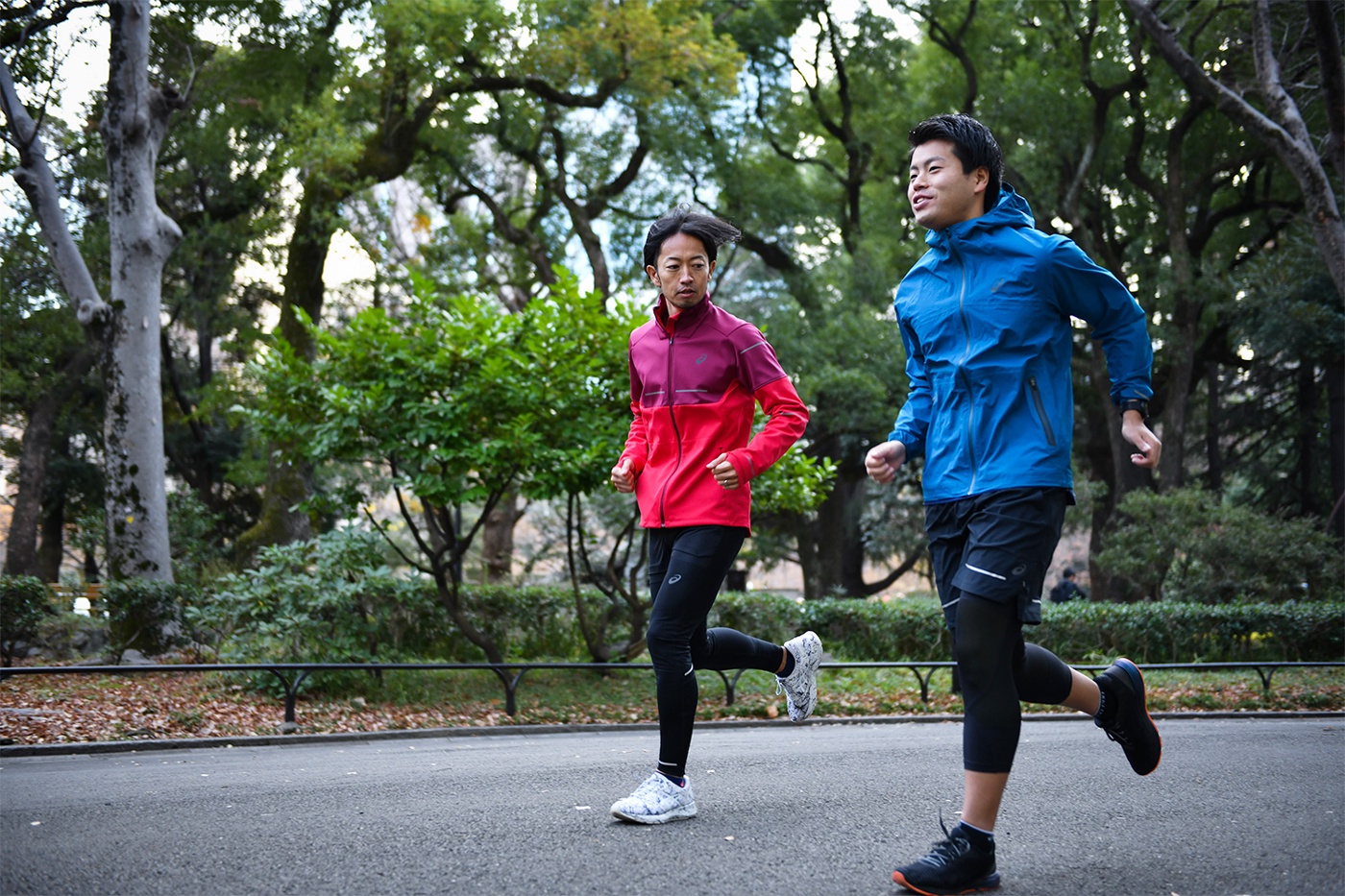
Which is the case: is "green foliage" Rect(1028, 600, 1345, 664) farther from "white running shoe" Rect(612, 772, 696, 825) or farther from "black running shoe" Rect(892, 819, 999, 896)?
"black running shoe" Rect(892, 819, 999, 896)

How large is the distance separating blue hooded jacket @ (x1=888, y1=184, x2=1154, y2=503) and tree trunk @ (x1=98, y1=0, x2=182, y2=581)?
38.0 feet

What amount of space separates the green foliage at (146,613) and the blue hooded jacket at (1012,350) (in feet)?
31.8

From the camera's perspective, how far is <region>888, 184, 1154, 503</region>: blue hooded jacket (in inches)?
120

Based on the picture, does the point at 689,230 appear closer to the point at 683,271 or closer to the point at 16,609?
the point at 683,271

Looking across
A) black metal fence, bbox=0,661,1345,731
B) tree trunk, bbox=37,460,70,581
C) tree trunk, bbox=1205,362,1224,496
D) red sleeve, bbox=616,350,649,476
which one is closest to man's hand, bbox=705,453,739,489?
red sleeve, bbox=616,350,649,476

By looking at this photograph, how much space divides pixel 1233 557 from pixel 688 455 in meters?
14.3

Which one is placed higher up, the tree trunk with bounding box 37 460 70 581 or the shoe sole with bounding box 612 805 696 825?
the tree trunk with bounding box 37 460 70 581

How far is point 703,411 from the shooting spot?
397 centimetres

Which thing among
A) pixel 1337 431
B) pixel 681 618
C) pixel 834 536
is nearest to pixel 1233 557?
pixel 1337 431

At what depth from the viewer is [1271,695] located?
10727 mm

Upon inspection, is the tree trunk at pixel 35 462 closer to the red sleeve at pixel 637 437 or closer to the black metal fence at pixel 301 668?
the black metal fence at pixel 301 668

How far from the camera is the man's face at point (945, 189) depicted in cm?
329

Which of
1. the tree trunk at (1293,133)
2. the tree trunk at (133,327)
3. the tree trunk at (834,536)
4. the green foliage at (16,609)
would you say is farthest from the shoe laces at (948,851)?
the tree trunk at (834,536)

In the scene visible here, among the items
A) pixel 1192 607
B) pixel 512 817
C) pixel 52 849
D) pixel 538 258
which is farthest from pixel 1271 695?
pixel 538 258
